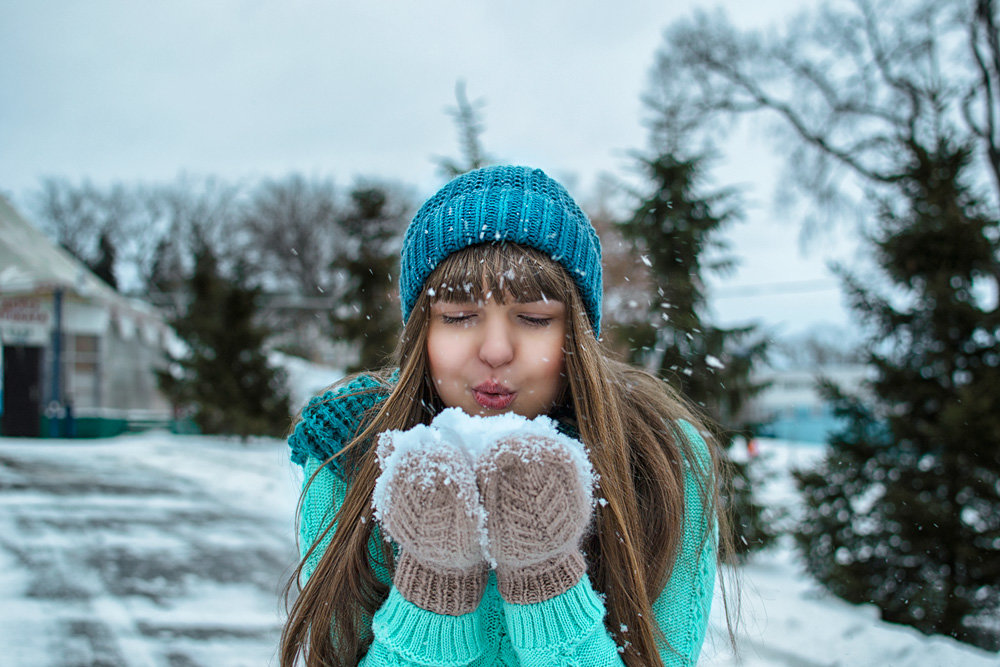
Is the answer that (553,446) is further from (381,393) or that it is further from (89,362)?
(89,362)

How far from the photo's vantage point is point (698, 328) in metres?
4.70

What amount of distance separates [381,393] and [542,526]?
63cm

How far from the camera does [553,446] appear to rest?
107 centimetres

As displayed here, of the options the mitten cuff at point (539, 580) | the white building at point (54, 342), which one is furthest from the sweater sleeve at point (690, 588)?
the white building at point (54, 342)

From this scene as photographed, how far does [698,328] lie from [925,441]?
1.55m

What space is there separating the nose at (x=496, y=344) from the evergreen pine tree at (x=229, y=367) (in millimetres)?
13842

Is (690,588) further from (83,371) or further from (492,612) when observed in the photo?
(83,371)

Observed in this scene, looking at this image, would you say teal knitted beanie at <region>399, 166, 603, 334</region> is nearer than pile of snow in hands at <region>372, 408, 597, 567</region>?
No

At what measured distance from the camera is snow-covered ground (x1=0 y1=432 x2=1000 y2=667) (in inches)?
138

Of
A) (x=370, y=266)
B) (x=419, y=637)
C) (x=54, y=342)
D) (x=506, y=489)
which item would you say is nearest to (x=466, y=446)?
(x=506, y=489)

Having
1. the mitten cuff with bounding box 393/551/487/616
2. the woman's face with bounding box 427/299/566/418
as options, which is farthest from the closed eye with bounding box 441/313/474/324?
the mitten cuff with bounding box 393/551/487/616

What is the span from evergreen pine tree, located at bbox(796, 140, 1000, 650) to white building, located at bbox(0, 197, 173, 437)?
606 inches

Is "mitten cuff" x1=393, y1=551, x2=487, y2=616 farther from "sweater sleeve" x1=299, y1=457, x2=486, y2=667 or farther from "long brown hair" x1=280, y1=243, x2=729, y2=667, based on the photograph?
"long brown hair" x1=280, y1=243, x2=729, y2=667

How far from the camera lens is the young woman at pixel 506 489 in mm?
1081
